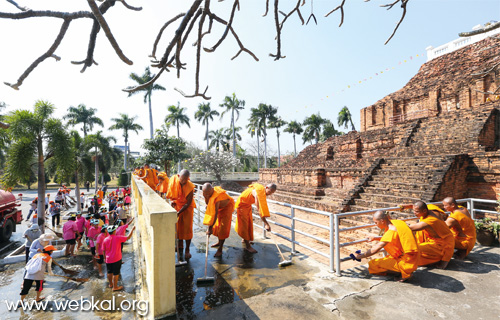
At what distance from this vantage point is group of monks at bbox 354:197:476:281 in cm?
325

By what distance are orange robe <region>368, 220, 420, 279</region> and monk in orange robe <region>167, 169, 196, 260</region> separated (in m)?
2.92

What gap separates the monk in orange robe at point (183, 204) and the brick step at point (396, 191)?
7007 millimetres

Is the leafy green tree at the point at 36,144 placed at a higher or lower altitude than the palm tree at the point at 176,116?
lower

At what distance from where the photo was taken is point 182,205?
14.2 ft

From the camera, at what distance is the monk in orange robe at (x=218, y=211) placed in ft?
13.5

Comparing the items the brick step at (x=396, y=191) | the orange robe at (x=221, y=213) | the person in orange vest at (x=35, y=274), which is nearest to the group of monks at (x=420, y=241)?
the orange robe at (x=221, y=213)

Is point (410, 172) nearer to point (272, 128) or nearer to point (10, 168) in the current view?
point (10, 168)

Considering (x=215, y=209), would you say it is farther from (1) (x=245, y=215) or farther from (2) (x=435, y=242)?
(2) (x=435, y=242)

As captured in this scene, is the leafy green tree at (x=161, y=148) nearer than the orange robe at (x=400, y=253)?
No

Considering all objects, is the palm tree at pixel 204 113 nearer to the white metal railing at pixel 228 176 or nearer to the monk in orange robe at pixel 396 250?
the white metal railing at pixel 228 176

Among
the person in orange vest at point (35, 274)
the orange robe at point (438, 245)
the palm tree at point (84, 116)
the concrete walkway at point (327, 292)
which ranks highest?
the palm tree at point (84, 116)

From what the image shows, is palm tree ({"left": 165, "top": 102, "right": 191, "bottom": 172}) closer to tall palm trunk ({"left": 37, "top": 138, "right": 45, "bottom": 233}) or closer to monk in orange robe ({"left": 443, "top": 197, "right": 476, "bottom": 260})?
tall palm trunk ({"left": 37, "top": 138, "right": 45, "bottom": 233})

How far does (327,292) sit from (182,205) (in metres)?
2.67

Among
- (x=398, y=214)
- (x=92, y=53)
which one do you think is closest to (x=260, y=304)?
(x=92, y=53)
